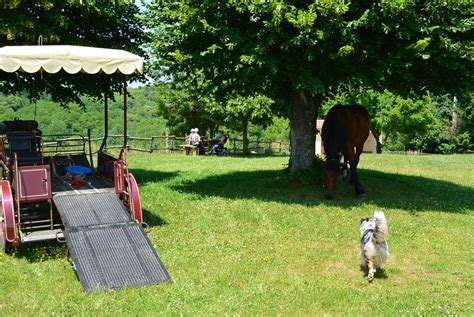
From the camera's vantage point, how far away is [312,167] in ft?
53.6

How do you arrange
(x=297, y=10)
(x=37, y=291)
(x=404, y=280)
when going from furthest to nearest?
(x=297, y=10)
(x=404, y=280)
(x=37, y=291)

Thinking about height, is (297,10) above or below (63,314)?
above

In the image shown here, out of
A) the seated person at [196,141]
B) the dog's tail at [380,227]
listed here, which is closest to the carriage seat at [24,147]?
the dog's tail at [380,227]

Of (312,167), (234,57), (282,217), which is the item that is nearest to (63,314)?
(282,217)

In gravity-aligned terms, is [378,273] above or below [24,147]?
below

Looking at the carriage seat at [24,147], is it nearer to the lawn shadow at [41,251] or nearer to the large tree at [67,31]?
the large tree at [67,31]

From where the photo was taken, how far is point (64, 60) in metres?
9.66

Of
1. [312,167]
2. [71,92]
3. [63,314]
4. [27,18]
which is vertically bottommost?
[63,314]

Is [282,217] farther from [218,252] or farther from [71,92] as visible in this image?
[71,92]

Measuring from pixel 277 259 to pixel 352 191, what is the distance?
7131mm

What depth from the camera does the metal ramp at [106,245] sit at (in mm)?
7835

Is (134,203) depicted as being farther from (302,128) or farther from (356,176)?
(356,176)

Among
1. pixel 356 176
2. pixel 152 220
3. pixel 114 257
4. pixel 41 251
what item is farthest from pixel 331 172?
pixel 41 251

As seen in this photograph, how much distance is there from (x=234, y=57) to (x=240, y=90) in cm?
245
